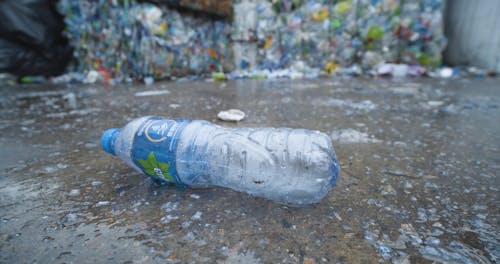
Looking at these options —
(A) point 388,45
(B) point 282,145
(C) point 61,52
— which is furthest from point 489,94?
(C) point 61,52

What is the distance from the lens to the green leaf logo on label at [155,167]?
0.80 m

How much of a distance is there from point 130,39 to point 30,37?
1292 millimetres

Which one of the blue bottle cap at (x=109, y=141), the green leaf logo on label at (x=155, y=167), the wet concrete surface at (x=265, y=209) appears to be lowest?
the wet concrete surface at (x=265, y=209)

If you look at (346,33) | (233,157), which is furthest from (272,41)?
(233,157)

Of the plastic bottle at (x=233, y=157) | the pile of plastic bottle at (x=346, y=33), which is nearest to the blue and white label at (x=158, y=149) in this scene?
the plastic bottle at (x=233, y=157)

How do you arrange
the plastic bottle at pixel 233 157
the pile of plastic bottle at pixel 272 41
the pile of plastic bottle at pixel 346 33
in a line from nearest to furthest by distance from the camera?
1. the plastic bottle at pixel 233 157
2. the pile of plastic bottle at pixel 272 41
3. the pile of plastic bottle at pixel 346 33

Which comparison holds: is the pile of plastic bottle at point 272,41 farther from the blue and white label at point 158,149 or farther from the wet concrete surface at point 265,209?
the blue and white label at point 158,149

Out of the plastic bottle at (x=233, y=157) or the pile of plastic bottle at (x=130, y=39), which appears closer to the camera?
the plastic bottle at (x=233, y=157)

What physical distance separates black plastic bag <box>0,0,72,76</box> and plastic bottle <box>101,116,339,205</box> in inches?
152

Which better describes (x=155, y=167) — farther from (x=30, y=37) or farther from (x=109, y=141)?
(x=30, y=37)

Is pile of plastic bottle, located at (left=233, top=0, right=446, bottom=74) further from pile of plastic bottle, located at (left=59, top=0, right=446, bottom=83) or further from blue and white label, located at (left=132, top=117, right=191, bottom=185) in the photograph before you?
blue and white label, located at (left=132, top=117, right=191, bottom=185)

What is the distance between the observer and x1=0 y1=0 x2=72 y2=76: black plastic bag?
3361mm

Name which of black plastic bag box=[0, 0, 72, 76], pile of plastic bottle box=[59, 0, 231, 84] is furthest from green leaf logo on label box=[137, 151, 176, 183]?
black plastic bag box=[0, 0, 72, 76]

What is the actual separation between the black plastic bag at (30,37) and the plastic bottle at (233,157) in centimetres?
387
